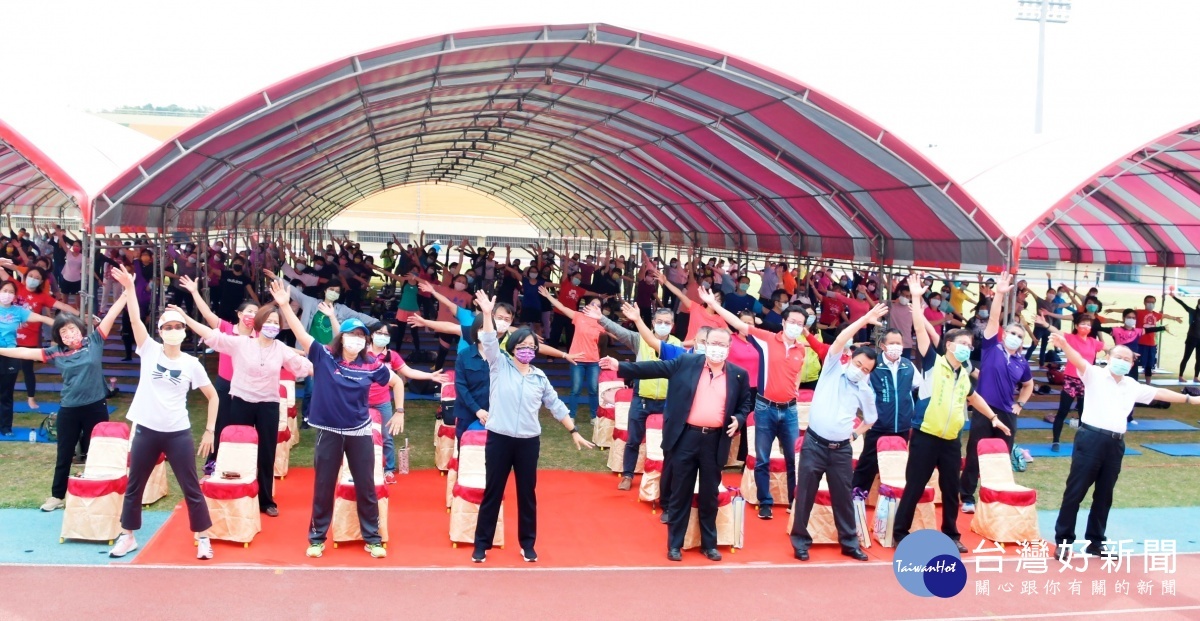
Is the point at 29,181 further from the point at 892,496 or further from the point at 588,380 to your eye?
the point at 892,496

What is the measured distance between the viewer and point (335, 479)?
693 cm

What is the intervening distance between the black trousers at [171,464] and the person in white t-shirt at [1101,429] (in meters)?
6.48

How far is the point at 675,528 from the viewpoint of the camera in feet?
24.4

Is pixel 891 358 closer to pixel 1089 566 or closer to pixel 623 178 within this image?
pixel 1089 566

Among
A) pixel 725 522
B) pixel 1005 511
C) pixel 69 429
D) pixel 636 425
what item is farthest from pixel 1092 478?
pixel 69 429

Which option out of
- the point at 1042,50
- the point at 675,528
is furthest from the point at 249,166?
the point at 1042,50

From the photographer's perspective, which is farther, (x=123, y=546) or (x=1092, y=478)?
(x=1092, y=478)

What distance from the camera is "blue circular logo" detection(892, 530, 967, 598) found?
7.09 metres

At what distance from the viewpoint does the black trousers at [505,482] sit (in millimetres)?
6891

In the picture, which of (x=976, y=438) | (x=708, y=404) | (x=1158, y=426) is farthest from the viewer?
(x=1158, y=426)

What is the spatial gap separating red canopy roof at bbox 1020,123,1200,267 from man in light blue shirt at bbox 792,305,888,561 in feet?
17.8

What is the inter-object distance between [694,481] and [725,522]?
2.03ft

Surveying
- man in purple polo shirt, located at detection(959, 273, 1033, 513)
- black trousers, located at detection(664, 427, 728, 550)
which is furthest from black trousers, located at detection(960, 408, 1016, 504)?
black trousers, located at detection(664, 427, 728, 550)

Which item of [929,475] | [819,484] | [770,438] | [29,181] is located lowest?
[819,484]
